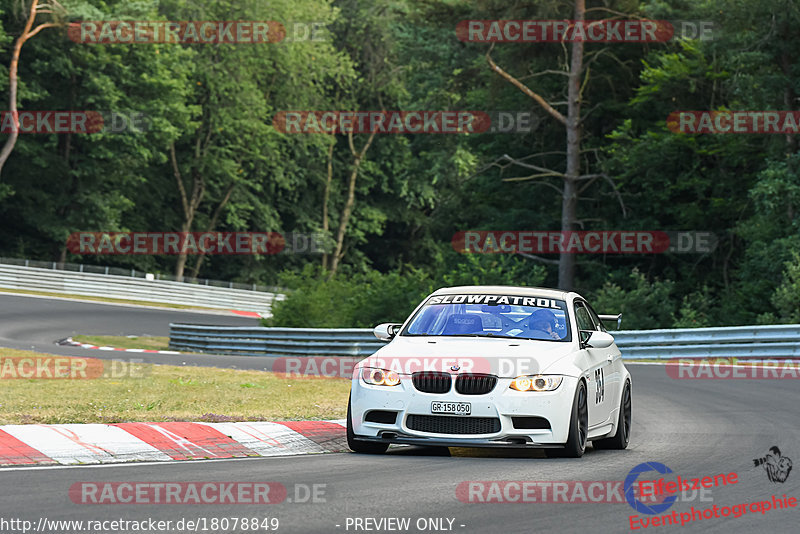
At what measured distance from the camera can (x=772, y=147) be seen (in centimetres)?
3322

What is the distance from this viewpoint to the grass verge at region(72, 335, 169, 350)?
34.4m

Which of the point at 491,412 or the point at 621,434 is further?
the point at 621,434

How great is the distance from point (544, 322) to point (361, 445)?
7.20 ft

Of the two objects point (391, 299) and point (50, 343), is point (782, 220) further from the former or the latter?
point (50, 343)

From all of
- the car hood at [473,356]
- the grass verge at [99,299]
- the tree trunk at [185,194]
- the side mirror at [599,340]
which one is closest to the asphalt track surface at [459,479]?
the car hood at [473,356]

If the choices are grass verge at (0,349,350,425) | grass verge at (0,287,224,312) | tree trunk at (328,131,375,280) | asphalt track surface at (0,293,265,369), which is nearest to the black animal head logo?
grass verge at (0,349,350,425)

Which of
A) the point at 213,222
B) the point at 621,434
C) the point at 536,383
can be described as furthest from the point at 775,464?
the point at 213,222

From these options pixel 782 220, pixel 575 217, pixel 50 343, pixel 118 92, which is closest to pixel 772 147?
pixel 782 220

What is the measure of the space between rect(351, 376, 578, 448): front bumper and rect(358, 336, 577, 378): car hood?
16 centimetres

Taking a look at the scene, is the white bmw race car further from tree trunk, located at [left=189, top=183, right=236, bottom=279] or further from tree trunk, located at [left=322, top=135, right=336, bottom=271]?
tree trunk, located at [left=322, top=135, right=336, bottom=271]

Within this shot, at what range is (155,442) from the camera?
10.3m

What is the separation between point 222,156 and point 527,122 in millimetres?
30966

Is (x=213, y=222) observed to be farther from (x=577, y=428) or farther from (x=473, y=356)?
(x=577, y=428)

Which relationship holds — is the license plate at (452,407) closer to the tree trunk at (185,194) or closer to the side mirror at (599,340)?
the side mirror at (599,340)
